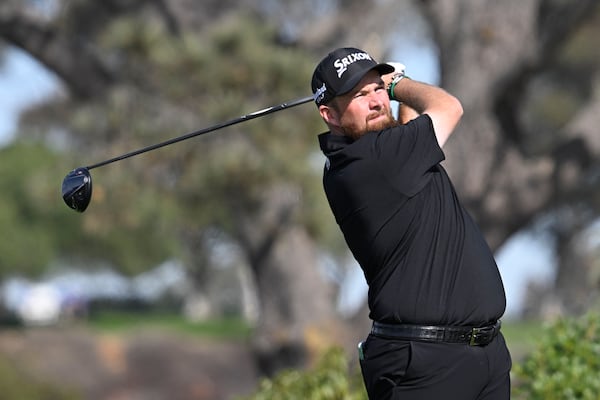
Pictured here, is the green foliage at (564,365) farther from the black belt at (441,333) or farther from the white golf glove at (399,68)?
the white golf glove at (399,68)

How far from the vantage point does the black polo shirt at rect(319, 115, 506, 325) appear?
3.89 m

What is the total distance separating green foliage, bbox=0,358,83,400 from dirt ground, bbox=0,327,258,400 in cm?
821

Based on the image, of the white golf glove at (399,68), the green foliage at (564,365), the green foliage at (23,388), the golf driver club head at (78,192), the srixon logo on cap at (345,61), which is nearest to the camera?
the srixon logo on cap at (345,61)

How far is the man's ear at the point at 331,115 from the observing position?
408cm

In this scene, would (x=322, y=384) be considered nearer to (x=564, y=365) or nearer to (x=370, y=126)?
(x=564, y=365)

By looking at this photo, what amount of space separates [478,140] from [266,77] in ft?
6.70

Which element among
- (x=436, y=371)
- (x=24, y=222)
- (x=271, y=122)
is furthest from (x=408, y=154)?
(x=24, y=222)

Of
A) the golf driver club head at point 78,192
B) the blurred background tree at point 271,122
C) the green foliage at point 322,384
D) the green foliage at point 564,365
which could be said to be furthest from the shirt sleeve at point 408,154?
the blurred background tree at point 271,122

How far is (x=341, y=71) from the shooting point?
3.98 meters

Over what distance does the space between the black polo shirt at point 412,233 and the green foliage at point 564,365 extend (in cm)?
188

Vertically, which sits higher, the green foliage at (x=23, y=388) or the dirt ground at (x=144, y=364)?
the dirt ground at (x=144, y=364)

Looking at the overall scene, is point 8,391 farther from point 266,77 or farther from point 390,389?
point 390,389

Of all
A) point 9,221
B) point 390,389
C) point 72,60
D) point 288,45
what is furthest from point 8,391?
point 9,221

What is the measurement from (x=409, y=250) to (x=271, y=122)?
23.3 feet
